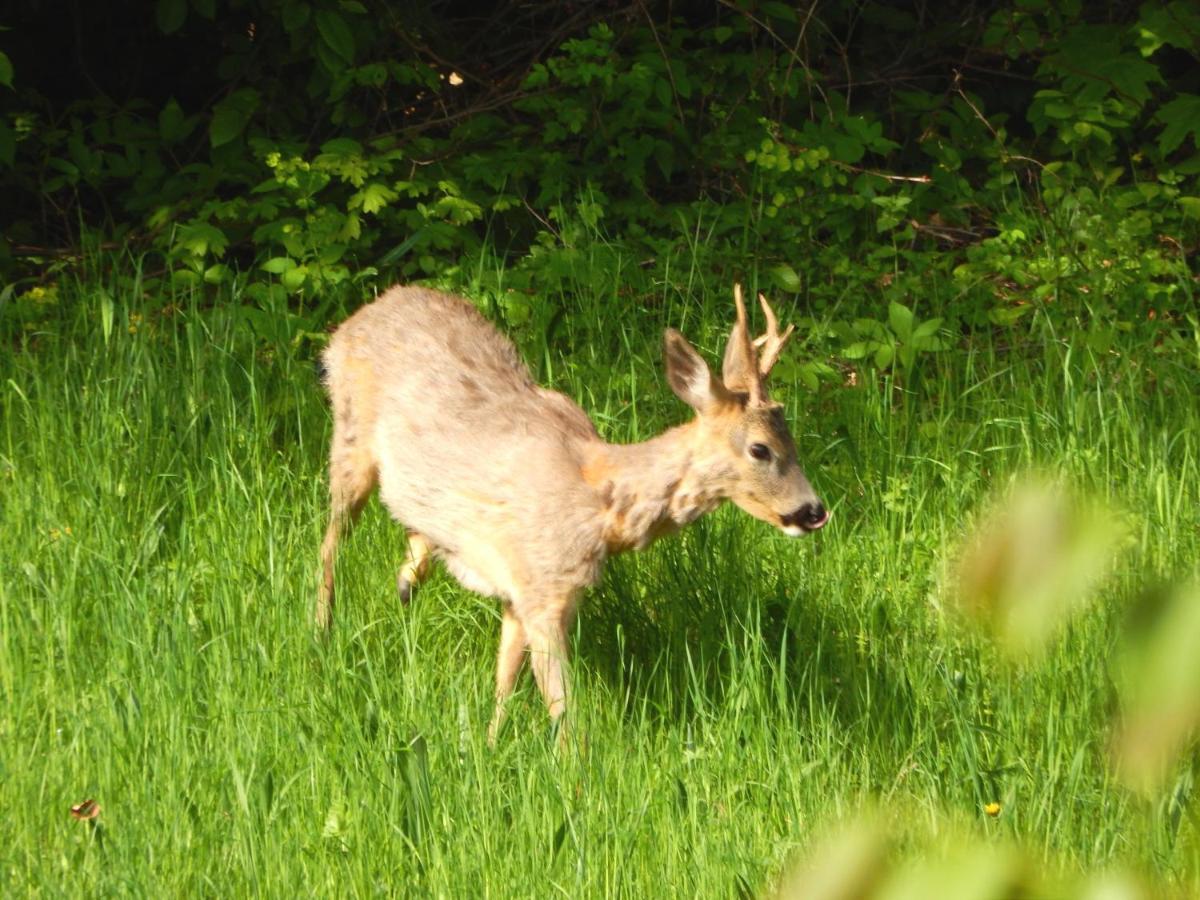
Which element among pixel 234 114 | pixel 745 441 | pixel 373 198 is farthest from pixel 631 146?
pixel 745 441

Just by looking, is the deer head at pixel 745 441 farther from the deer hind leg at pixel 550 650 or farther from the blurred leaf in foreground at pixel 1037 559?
the blurred leaf in foreground at pixel 1037 559

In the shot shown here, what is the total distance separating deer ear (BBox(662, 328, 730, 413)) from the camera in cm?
404

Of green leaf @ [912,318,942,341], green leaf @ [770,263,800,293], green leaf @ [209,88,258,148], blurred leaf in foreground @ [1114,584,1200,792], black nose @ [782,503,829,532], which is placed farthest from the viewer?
green leaf @ [209,88,258,148]

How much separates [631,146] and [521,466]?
324 centimetres

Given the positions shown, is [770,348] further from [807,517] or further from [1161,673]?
[1161,673]

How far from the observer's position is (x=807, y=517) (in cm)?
398

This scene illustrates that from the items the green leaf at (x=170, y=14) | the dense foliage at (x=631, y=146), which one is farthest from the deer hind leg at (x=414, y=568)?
the green leaf at (x=170, y=14)

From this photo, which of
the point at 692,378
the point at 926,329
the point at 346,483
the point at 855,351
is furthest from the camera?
the point at 855,351

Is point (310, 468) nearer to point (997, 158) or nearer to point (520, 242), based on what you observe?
point (520, 242)

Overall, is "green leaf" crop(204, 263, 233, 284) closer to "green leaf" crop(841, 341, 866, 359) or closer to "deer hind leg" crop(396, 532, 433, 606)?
"deer hind leg" crop(396, 532, 433, 606)

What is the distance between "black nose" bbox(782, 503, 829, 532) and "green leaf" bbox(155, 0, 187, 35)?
381 cm

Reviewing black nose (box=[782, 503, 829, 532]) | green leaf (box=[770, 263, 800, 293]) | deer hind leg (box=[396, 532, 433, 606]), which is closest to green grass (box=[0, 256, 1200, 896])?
deer hind leg (box=[396, 532, 433, 606])

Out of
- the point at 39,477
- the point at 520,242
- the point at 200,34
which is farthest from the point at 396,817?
the point at 200,34

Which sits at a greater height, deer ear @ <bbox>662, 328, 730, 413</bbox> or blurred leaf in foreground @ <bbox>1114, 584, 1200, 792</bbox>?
blurred leaf in foreground @ <bbox>1114, 584, 1200, 792</bbox>
